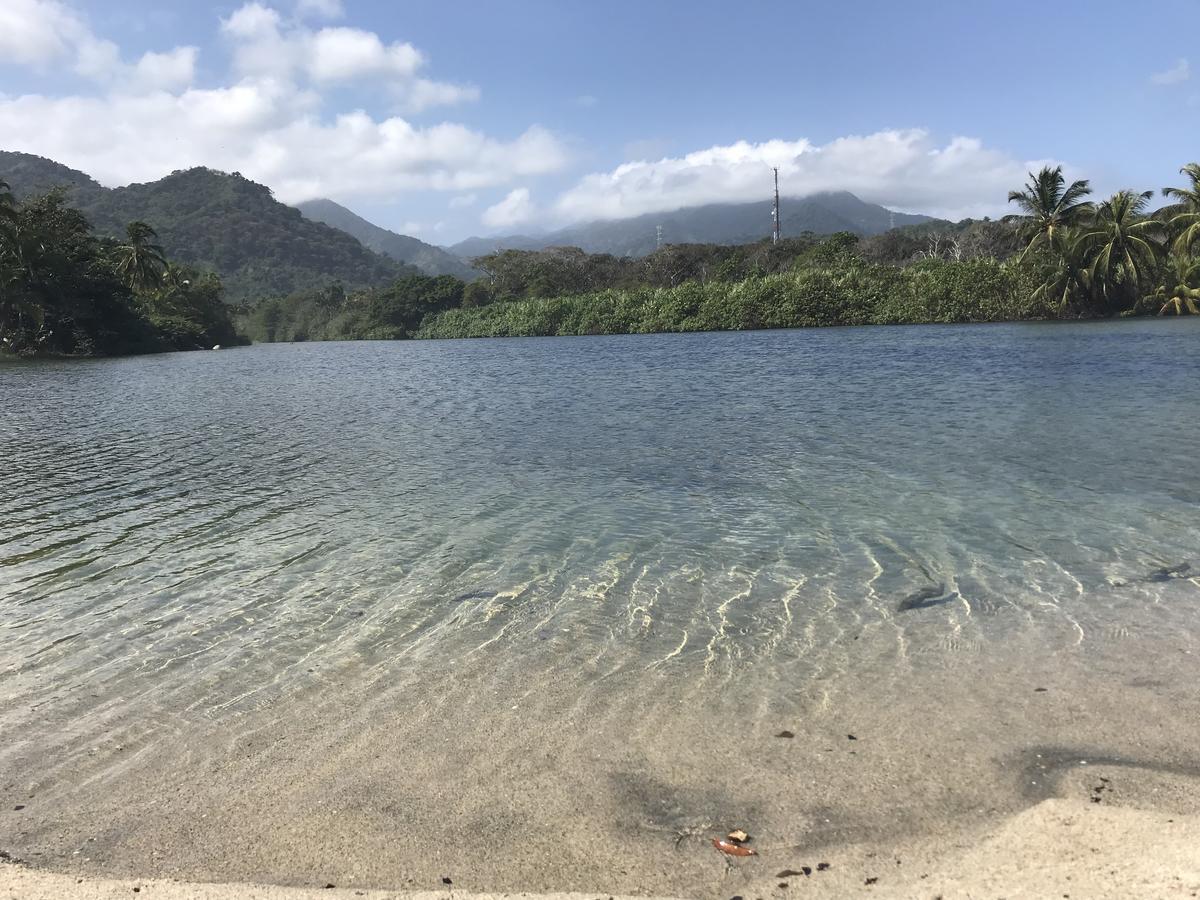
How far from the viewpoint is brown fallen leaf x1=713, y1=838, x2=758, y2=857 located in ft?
12.3

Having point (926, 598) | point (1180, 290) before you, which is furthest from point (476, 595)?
point (1180, 290)

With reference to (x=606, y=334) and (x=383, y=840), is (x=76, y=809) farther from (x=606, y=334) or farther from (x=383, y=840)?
(x=606, y=334)

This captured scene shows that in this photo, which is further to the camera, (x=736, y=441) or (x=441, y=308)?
(x=441, y=308)

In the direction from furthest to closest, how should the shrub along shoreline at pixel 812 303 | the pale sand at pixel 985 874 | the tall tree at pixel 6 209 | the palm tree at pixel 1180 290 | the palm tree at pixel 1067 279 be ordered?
the shrub along shoreline at pixel 812 303 → the palm tree at pixel 1067 279 → the palm tree at pixel 1180 290 → the tall tree at pixel 6 209 → the pale sand at pixel 985 874

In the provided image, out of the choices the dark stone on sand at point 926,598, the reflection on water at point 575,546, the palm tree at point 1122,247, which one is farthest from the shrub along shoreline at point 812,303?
the dark stone on sand at point 926,598

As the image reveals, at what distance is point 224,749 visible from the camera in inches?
197

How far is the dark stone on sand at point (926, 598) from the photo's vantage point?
7.14 m

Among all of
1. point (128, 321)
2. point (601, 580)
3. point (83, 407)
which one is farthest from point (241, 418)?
point (128, 321)

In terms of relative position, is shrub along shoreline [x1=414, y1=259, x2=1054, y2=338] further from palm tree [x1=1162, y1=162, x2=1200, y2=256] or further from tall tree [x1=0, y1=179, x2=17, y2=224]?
tall tree [x1=0, y1=179, x2=17, y2=224]

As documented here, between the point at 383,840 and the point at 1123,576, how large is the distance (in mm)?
7451

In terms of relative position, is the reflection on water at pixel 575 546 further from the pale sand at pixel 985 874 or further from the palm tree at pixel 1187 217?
the palm tree at pixel 1187 217

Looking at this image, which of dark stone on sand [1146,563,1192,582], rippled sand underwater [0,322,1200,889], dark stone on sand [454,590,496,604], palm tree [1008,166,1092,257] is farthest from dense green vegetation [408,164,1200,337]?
dark stone on sand [454,590,496,604]

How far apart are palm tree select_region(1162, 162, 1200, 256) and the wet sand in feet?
244

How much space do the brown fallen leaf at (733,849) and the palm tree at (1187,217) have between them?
77883 millimetres
